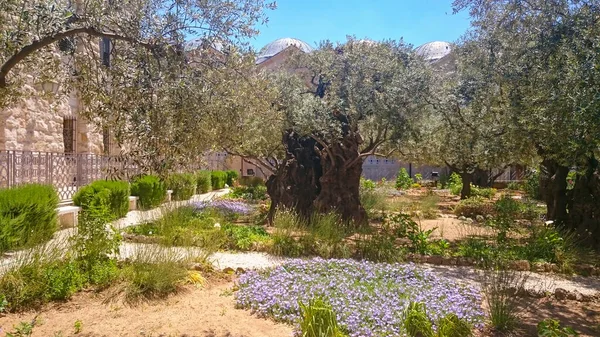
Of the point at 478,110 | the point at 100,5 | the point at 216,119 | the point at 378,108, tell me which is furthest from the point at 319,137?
the point at 100,5

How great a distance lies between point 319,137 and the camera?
10.0 m

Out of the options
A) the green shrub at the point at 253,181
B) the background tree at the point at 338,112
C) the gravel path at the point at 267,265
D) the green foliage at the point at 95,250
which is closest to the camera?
the green foliage at the point at 95,250

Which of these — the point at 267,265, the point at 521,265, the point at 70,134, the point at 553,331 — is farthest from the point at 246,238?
the point at 70,134

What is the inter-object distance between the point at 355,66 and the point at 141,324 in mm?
6646

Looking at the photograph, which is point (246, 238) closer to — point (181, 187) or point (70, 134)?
point (181, 187)

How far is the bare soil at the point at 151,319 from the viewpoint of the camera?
4320mm

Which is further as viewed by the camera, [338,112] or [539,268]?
[338,112]

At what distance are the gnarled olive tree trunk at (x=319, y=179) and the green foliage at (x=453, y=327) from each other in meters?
5.91

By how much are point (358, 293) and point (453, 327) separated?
3.73ft

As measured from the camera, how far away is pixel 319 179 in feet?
35.7

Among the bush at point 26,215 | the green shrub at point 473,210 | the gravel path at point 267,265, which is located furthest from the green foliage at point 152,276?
the green shrub at point 473,210

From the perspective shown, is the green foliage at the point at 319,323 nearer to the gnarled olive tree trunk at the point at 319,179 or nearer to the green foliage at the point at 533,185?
the gnarled olive tree trunk at the point at 319,179

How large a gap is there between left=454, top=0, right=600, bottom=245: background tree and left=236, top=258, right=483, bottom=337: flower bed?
241 centimetres

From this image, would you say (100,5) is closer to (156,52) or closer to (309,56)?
(156,52)
